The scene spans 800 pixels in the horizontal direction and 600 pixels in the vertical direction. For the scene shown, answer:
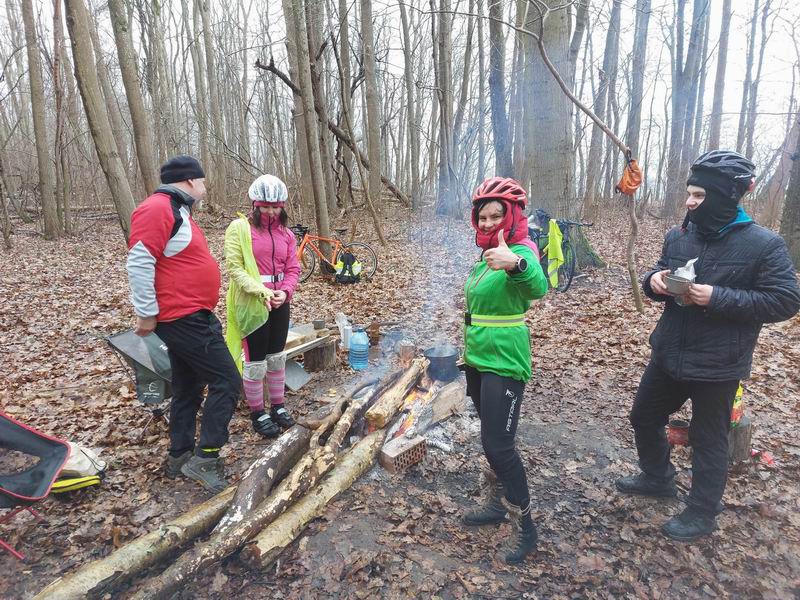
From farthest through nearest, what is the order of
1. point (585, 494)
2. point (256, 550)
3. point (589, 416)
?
point (589, 416)
point (585, 494)
point (256, 550)

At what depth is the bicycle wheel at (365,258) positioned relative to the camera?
32.4 feet

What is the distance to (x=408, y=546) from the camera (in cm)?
270

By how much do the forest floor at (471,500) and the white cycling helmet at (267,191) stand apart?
1.96 m

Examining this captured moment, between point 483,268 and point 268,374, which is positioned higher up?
point 483,268

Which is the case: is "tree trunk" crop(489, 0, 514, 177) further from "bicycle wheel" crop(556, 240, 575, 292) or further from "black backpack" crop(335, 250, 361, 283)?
"black backpack" crop(335, 250, 361, 283)

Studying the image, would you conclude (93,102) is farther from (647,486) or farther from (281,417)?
(647,486)

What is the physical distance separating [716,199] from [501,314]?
1.25 meters

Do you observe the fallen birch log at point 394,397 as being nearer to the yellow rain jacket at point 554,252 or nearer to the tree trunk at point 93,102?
the yellow rain jacket at point 554,252

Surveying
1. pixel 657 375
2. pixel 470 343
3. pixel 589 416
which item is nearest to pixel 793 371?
pixel 589 416

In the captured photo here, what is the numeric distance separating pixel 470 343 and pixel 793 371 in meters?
4.39

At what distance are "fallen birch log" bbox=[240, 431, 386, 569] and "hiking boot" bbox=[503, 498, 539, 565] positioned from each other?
1121 millimetres

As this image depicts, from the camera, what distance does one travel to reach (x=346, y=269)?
9.32 metres

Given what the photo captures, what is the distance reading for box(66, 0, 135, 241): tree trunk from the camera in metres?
6.09

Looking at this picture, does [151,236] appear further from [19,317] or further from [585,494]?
[19,317]
